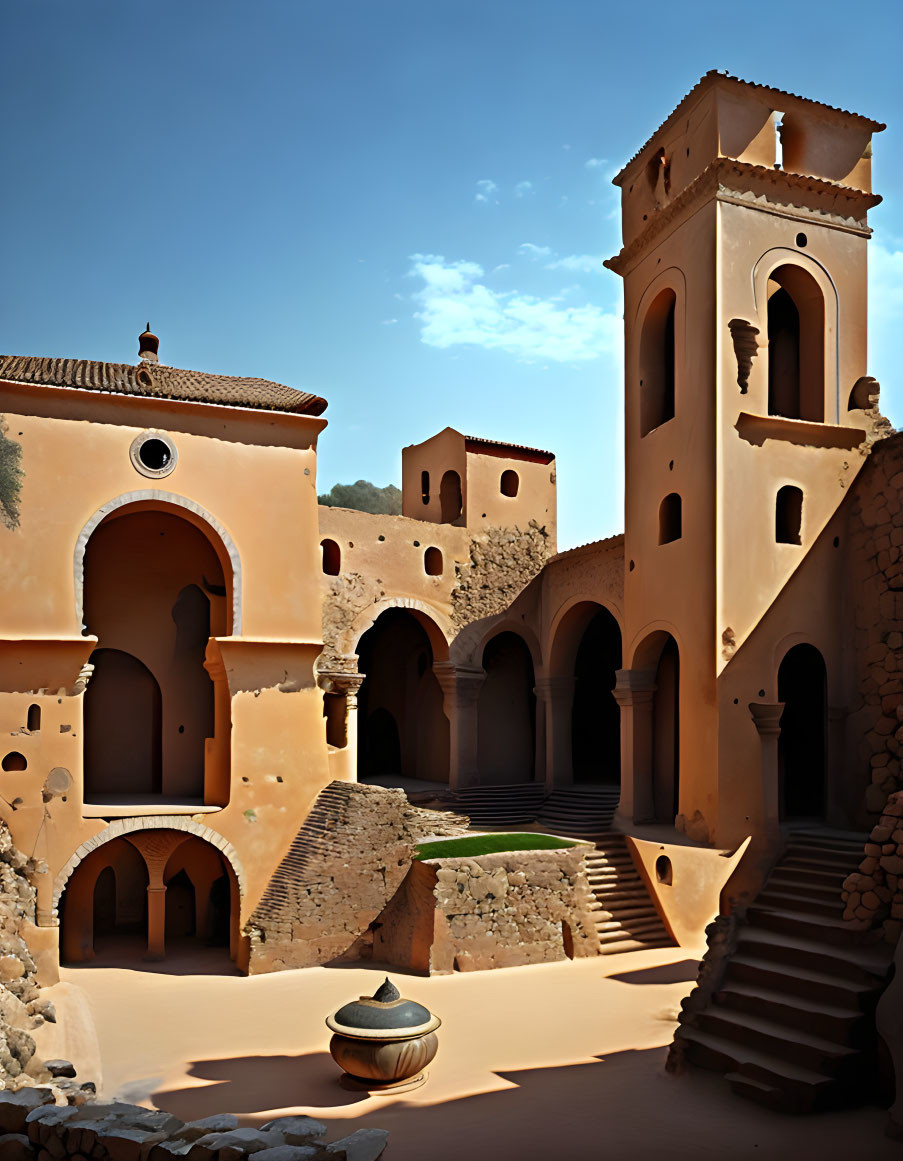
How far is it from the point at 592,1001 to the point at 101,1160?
892 centimetres

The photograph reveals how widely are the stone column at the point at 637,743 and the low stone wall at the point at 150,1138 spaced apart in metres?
12.9

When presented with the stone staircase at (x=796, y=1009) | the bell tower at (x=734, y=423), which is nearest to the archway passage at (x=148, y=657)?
the bell tower at (x=734, y=423)

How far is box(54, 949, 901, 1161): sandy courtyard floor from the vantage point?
28.1 feet

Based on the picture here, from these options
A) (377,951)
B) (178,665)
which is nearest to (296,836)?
(377,951)

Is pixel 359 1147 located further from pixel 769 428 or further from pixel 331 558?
pixel 331 558

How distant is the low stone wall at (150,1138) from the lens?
6.75 meters

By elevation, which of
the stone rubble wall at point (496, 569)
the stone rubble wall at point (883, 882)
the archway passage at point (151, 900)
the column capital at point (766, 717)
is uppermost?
the stone rubble wall at point (496, 569)

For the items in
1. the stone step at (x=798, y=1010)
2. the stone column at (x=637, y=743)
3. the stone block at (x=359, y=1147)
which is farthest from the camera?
the stone column at (x=637, y=743)

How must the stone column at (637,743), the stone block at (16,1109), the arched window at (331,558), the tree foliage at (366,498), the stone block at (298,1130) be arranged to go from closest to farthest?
1. the stone block at (298,1130)
2. the stone block at (16,1109)
3. the stone column at (637,743)
4. the arched window at (331,558)
5. the tree foliage at (366,498)

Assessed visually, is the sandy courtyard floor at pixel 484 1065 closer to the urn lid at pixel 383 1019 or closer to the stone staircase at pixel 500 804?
the urn lid at pixel 383 1019

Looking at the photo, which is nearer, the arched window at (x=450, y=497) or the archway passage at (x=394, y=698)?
the arched window at (x=450, y=497)

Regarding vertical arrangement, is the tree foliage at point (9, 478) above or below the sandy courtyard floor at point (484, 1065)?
above

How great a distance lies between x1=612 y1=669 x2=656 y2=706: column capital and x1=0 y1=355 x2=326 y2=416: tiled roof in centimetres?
836

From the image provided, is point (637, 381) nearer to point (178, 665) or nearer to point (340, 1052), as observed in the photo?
point (178, 665)
